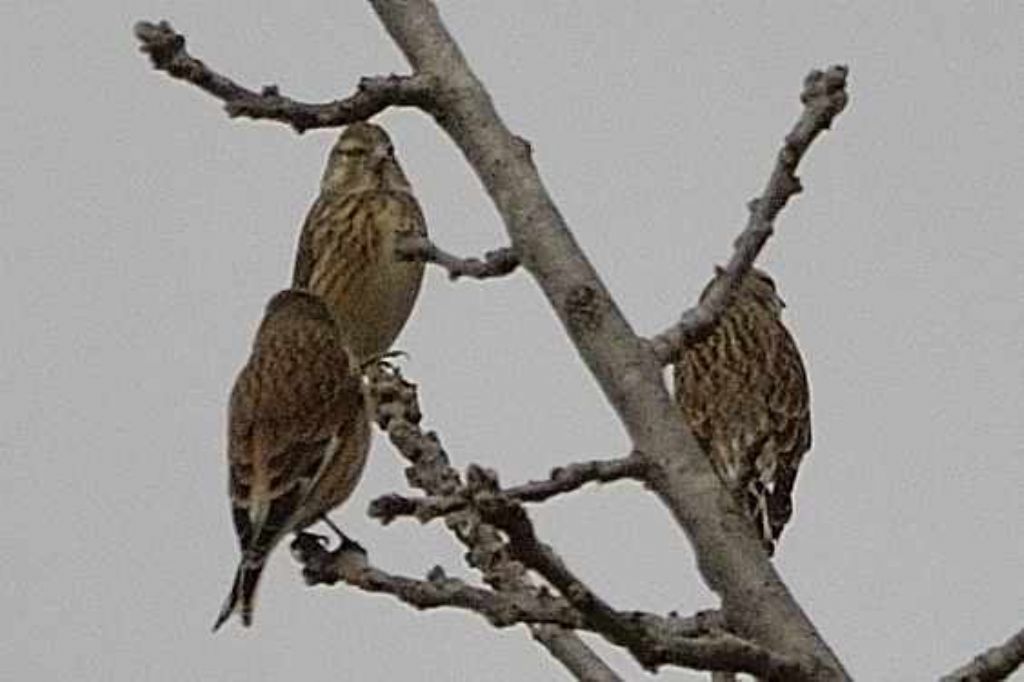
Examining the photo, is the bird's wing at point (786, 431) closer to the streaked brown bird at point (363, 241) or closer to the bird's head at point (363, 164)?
the streaked brown bird at point (363, 241)

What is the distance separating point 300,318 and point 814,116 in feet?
14.3

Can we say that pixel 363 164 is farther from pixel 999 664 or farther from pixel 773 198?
pixel 999 664

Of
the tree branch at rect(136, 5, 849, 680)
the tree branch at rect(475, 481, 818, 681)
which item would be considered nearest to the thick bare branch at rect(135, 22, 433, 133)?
the tree branch at rect(136, 5, 849, 680)

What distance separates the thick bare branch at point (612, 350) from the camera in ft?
8.84

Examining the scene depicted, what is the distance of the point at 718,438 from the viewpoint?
7230mm

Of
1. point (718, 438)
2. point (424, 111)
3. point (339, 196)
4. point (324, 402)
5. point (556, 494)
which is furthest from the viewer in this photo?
point (339, 196)

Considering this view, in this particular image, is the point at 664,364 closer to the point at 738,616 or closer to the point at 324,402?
the point at 738,616

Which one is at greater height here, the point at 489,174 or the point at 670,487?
the point at 489,174

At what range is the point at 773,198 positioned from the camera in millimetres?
3258

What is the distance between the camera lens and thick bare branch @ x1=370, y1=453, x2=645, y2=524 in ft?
8.83

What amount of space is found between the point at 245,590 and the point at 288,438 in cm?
92

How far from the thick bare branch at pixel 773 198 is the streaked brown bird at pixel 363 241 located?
16.5 ft

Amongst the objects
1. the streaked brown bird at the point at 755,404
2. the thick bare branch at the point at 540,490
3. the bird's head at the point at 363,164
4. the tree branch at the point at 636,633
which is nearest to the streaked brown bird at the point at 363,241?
the bird's head at the point at 363,164

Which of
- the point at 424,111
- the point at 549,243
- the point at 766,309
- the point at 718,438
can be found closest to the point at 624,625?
the point at 549,243
